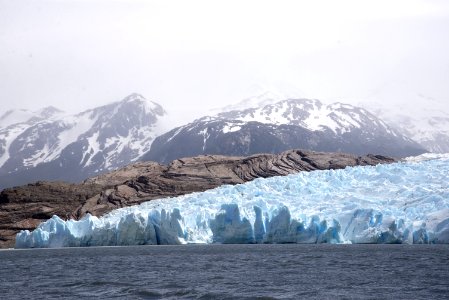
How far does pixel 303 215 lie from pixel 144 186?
133 ft

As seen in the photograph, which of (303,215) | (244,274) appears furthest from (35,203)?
(244,274)

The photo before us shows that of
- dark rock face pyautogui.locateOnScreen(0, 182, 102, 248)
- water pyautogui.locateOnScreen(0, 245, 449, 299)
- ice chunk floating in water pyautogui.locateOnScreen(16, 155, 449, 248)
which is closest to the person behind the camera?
water pyautogui.locateOnScreen(0, 245, 449, 299)

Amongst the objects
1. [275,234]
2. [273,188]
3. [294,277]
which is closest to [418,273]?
[294,277]

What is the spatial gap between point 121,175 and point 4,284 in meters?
76.8

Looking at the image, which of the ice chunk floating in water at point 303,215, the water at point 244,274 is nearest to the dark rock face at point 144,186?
the ice chunk floating in water at point 303,215

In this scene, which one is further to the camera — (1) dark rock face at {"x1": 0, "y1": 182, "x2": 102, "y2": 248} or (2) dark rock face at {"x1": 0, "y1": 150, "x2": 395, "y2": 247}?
(2) dark rock face at {"x1": 0, "y1": 150, "x2": 395, "y2": 247}

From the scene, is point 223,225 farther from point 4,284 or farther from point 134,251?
point 4,284

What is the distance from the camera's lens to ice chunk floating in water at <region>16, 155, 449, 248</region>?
54.2 meters

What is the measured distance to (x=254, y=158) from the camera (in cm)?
10569

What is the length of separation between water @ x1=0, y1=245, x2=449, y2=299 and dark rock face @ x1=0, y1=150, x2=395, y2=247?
37838mm

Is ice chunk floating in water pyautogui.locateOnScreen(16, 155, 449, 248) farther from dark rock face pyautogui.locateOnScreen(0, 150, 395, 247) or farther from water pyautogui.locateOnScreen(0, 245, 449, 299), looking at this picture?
dark rock face pyautogui.locateOnScreen(0, 150, 395, 247)

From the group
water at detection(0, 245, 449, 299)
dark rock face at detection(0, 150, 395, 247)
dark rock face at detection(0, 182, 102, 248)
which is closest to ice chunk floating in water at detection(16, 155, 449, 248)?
water at detection(0, 245, 449, 299)

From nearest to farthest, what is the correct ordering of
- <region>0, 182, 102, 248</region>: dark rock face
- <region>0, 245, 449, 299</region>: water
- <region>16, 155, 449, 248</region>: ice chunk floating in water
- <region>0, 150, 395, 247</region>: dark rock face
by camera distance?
<region>0, 245, 449, 299</region>: water < <region>16, 155, 449, 248</region>: ice chunk floating in water < <region>0, 182, 102, 248</region>: dark rock face < <region>0, 150, 395, 247</region>: dark rock face

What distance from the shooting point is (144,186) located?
95.3 metres
